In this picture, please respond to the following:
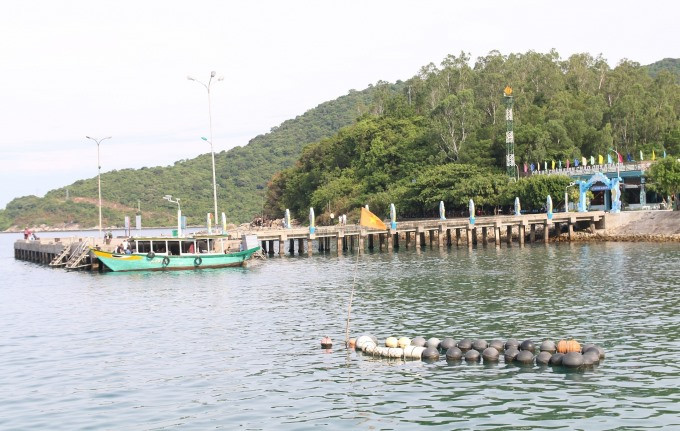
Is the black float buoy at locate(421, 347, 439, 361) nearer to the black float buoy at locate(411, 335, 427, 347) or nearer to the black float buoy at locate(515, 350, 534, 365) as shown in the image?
the black float buoy at locate(411, 335, 427, 347)

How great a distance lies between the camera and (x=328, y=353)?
31.3 m

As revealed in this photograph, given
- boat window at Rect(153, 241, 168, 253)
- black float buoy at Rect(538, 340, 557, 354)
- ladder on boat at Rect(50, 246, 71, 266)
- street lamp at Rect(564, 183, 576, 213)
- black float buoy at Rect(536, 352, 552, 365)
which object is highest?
street lamp at Rect(564, 183, 576, 213)

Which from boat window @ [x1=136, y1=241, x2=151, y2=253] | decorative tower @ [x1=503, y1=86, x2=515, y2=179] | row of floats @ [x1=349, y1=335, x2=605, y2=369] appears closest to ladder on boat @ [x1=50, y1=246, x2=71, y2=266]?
boat window @ [x1=136, y1=241, x2=151, y2=253]

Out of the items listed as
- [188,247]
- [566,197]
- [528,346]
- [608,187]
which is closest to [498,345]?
[528,346]

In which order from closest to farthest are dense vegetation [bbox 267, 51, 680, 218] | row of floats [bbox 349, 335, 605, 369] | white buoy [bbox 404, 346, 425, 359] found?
row of floats [bbox 349, 335, 605, 369] → white buoy [bbox 404, 346, 425, 359] → dense vegetation [bbox 267, 51, 680, 218]

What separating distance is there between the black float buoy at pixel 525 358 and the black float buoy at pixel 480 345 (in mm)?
1467

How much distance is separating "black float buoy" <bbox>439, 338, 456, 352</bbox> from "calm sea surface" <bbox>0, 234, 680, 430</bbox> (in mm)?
1483

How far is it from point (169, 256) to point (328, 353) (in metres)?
40.6

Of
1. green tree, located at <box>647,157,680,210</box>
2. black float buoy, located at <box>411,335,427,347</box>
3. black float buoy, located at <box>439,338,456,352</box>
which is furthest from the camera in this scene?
green tree, located at <box>647,157,680,210</box>

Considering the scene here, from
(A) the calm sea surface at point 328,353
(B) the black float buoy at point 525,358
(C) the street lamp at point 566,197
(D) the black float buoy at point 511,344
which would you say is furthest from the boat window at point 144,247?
(C) the street lamp at point 566,197

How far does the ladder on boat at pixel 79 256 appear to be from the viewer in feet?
250

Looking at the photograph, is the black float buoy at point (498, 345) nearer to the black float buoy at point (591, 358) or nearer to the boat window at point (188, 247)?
the black float buoy at point (591, 358)

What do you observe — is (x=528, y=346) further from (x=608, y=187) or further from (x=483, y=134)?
(x=483, y=134)

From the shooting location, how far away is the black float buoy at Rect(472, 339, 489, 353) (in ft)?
96.9
